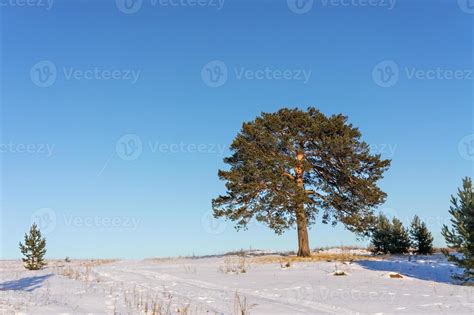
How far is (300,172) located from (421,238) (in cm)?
944

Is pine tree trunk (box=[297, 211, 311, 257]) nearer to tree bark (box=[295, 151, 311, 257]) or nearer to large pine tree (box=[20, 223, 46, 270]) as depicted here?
tree bark (box=[295, 151, 311, 257])

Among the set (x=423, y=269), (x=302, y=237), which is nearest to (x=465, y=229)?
(x=423, y=269)

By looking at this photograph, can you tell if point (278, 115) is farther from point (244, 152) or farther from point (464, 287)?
point (464, 287)

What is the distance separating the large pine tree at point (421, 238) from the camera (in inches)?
1144

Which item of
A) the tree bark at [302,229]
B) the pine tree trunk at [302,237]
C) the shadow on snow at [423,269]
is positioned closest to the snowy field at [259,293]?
the shadow on snow at [423,269]

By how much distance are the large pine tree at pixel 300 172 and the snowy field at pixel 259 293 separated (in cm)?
714

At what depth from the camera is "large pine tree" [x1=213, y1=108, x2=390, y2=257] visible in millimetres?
26453

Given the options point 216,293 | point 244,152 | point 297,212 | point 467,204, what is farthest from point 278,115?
point 216,293

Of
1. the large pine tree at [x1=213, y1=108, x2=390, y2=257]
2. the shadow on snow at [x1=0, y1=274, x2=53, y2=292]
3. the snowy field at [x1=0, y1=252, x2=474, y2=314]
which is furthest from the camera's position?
the large pine tree at [x1=213, y1=108, x2=390, y2=257]

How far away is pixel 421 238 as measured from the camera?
96.0ft

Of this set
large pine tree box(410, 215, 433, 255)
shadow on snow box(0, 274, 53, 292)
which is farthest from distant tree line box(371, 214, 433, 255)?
shadow on snow box(0, 274, 53, 292)

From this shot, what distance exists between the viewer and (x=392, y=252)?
30.1 m

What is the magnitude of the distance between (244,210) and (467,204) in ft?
49.1

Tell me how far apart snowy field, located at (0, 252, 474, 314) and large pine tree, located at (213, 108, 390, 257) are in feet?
23.4
